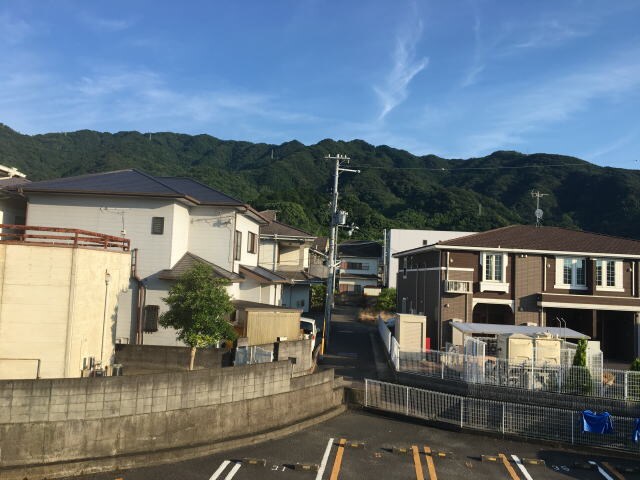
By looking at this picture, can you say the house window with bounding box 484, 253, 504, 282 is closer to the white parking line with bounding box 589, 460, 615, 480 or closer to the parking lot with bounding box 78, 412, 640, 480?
the parking lot with bounding box 78, 412, 640, 480

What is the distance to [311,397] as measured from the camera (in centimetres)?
1225

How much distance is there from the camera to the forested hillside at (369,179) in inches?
3226

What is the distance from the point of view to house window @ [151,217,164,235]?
58.3ft

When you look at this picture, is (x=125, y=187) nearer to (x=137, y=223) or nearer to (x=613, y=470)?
(x=137, y=223)

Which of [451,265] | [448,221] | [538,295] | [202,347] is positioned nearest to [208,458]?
[202,347]

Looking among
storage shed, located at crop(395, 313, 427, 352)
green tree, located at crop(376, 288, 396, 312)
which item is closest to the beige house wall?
storage shed, located at crop(395, 313, 427, 352)

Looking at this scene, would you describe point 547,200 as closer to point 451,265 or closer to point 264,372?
point 451,265

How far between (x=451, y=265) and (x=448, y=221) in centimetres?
6594

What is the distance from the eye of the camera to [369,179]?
4205 inches

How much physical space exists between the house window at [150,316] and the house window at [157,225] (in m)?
2.82

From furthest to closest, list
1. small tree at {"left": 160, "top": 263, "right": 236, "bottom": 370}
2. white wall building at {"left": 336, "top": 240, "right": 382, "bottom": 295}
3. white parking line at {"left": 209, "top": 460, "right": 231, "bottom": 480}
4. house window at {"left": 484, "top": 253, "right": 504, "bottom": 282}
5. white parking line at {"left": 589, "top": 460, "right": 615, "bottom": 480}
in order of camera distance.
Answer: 1. white wall building at {"left": 336, "top": 240, "right": 382, "bottom": 295}
2. house window at {"left": 484, "top": 253, "right": 504, "bottom": 282}
3. small tree at {"left": 160, "top": 263, "right": 236, "bottom": 370}
4. white parking line at {"left": 589, "top": 460, "right": 615, "bottom": 480}
5. white parking line at {"left": 209, "top": 460, "right": 231, "bottom": 480}

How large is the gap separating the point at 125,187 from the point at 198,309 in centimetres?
734

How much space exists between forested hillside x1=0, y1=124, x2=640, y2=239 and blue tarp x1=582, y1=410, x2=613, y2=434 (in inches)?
2327

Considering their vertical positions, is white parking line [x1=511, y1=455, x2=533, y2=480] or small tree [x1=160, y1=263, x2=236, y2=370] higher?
small tree [x1=160, y1=263, x2=236, y2=370]
